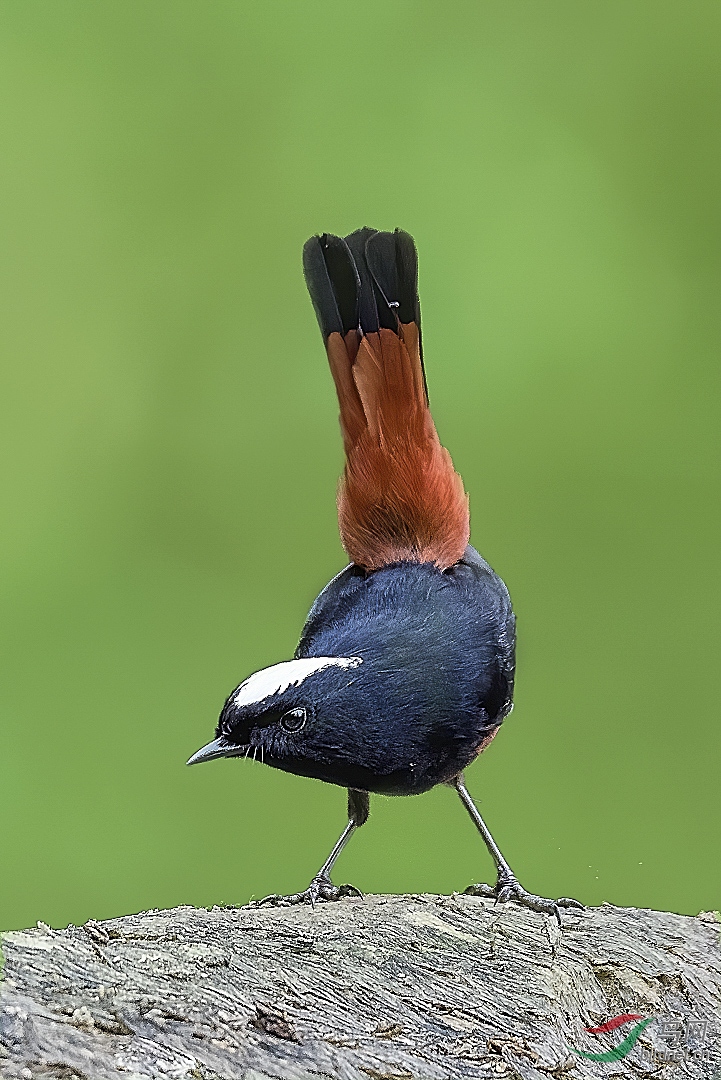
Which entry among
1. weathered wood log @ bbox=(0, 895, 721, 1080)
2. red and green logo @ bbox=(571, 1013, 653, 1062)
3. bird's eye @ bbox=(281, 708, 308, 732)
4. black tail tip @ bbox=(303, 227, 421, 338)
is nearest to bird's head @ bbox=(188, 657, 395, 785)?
bird's eye @ bbox=(281, 708, 308, 732)

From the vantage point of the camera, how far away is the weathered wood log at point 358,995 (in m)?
0.95

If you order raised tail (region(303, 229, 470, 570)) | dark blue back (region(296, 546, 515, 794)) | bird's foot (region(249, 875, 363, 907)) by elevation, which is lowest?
bird's foot (region(249, 875, 363, 907))

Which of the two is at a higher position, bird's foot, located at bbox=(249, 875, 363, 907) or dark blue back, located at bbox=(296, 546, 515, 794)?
dark blue back, located at bbox=(296, 546, 515, 794)

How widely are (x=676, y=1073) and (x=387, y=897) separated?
1.31 ft

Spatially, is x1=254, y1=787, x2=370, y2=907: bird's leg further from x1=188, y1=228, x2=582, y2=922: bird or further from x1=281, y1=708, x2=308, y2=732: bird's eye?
x1=281, y1=708, x2=308, y2=732: bird's eye

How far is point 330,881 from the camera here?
171 cm

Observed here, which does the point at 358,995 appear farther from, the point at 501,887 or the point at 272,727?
the point at 501,887

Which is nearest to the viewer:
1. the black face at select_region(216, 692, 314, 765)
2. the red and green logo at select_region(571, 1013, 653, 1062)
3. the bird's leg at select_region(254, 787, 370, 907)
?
the red and green logo at select_region(571, 1013, 653, 1062)

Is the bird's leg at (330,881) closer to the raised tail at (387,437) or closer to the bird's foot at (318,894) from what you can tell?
the bird's foot at (318,894)

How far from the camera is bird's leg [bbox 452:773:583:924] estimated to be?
4.97 feet

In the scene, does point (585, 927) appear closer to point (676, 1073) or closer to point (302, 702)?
point (676, 1073)

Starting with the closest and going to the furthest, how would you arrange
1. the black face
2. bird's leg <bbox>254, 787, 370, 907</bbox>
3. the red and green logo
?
the red and green logo → the black face → bird's leg <bbox>254, 787, 370, 907</bbox>

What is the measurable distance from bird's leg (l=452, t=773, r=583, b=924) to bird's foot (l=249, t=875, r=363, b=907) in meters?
0.17

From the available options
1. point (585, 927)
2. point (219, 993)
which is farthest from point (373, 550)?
point (219, 993)
